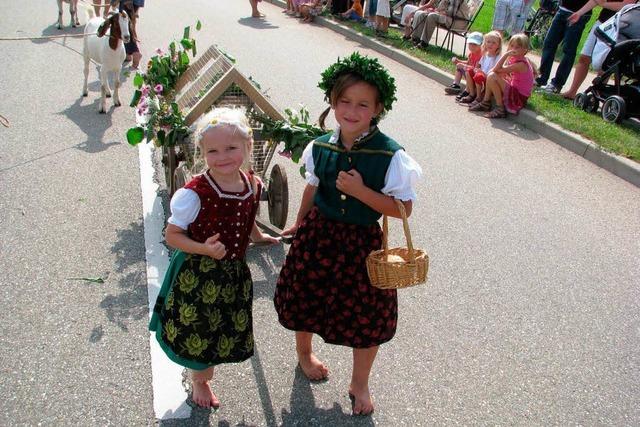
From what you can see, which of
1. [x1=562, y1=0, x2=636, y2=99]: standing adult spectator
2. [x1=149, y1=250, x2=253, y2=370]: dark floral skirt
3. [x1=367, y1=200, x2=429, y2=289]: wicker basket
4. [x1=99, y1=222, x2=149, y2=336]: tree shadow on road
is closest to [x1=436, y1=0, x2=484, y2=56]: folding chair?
[x1=562, y1=0, x2=636, y2=99]: standing adult spectator

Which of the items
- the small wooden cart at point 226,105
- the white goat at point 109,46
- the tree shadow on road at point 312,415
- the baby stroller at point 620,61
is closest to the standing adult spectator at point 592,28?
the baby stroller at point 620,61

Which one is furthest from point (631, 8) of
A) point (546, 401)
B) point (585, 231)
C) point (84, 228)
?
point (84, 228)

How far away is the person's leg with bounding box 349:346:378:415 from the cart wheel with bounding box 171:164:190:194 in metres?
2.08

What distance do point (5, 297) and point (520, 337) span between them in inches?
130

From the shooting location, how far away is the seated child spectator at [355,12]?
1466 centimetres

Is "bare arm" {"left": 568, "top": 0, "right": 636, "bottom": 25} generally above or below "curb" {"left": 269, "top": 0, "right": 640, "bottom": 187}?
above

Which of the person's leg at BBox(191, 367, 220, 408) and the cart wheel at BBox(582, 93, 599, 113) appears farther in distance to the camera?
the cart wheel at BBox(582, 93, 599, 113)

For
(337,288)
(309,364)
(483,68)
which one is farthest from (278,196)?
(483,68)

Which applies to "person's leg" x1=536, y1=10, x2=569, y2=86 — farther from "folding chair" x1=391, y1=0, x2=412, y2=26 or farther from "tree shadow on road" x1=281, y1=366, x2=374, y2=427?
"tree shadow on road" x1=281, y1=366, x2=374, y2=427

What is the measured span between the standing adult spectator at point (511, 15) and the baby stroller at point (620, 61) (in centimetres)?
477

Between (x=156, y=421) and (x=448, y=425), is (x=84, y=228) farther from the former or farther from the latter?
(x=448, y=425)

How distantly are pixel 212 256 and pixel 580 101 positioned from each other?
25.0 feet

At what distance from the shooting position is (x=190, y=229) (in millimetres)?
2611

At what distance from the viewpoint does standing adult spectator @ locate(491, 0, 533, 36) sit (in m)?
12.6
